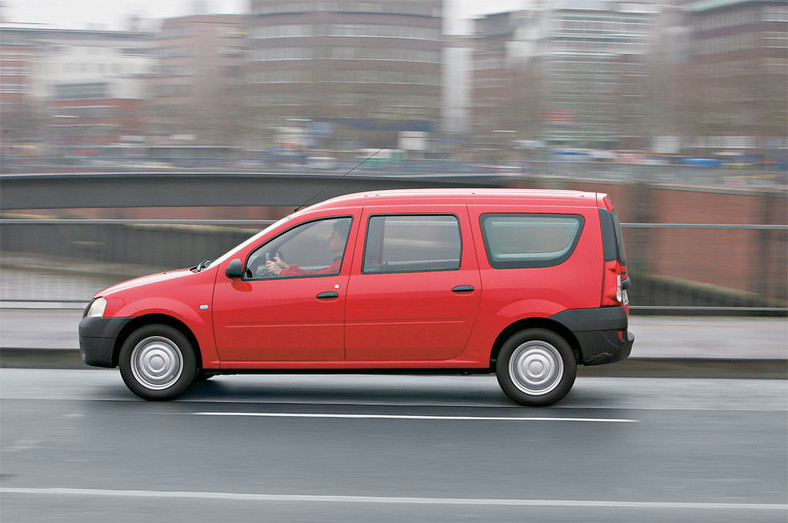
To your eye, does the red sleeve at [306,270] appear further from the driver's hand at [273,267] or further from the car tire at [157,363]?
the car tire at [157,363]

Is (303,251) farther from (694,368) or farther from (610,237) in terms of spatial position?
(694,368)

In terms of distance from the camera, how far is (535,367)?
279 inches

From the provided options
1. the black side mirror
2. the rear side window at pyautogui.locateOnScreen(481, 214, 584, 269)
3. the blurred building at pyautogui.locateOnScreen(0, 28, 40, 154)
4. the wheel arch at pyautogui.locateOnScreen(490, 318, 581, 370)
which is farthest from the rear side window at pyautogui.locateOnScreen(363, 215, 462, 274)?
the blurred building at pyautogui.locateOnScreen(0, 28, 40, 154)

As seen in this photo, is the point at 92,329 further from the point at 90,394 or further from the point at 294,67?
the point at 294,67

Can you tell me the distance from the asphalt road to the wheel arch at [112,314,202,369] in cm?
38

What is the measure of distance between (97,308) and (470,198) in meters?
3.12

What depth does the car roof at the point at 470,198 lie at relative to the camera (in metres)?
7.16

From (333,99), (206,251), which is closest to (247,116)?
(333,99)

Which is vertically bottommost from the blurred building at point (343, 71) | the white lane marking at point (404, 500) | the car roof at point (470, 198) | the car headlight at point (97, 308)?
the white lane marking at point (404, 500)

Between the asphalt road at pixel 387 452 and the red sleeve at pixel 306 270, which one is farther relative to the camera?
the red sleeve at pixel 306 270

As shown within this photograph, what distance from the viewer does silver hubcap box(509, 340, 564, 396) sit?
7066mm

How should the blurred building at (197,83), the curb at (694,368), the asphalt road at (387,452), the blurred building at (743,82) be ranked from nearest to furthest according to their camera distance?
the asphalt road at (387,452)
the curb at (694,368)
the blurred building at (743,82)
the blurred building at (197,83)

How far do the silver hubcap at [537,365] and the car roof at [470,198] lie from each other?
44.4 inches

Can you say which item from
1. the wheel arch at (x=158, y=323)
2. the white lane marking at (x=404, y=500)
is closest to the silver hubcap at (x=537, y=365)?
the white lane marking at (x=404, y=500)
